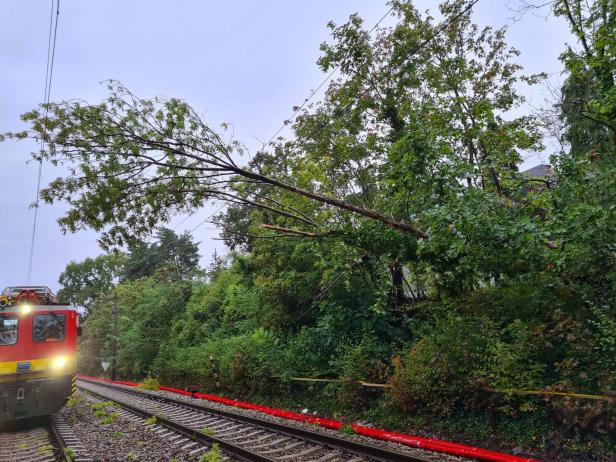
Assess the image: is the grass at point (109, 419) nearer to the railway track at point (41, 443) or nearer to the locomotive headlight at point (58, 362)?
the railway track at point (41, 443)

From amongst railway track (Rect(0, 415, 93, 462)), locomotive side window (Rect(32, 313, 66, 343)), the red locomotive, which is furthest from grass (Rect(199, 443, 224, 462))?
locomotive side window (Rect(32, 313, 66, 343))

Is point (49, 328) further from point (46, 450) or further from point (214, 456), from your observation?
point (214, 456)

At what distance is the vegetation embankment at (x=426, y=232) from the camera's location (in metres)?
6.54

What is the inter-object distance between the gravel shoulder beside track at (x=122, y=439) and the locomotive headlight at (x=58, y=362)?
1.53m

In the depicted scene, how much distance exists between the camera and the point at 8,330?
10773 millimetres

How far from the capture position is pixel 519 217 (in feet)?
21.8

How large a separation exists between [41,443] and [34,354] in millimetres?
2739

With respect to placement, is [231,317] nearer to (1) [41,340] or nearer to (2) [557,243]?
(1) [41,340]

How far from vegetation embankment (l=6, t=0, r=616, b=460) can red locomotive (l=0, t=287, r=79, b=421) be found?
12.0 ft

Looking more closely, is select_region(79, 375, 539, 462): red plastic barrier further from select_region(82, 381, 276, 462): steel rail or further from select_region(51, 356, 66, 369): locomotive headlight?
select_region(51, 356, 66, 369): locomotive headlight

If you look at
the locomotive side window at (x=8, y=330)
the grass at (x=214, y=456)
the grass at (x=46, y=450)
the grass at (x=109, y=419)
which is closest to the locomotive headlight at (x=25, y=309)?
the locomotive side window at (x=8, y=330)

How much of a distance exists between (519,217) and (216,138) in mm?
6288

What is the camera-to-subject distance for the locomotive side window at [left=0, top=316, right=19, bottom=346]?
10683 millimetres

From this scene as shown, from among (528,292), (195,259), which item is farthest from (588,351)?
(195,259)
